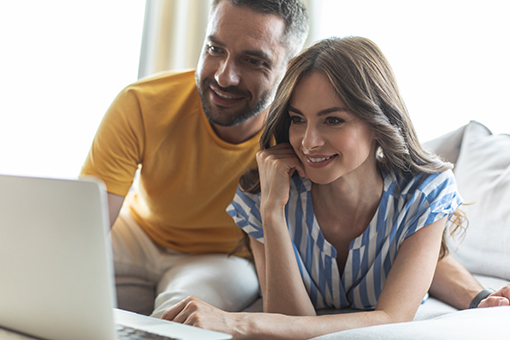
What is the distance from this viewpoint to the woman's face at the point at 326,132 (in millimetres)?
1104

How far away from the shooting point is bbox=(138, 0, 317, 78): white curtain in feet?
8.37

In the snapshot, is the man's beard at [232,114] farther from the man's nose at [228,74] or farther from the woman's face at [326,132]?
the woman's face at [326,132]

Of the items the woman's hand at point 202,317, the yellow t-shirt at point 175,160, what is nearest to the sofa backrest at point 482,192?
the yellow t-shirt at point 175,160

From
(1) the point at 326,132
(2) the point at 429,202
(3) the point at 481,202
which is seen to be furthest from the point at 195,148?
(3) the point at 481,202

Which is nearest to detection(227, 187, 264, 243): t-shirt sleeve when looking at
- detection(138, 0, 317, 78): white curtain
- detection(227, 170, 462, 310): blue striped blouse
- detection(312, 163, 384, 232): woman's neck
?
detection(227, 170, 462, 310): blue striped blouse

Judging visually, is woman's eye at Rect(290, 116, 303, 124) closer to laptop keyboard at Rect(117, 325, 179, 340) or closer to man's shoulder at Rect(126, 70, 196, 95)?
man's shoulder at Rect(126, 70, 196, 95)

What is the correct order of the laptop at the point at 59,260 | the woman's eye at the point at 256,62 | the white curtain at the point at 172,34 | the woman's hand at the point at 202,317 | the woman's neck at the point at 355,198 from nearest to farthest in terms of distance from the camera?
1. the laptop at the point at 59,260
2. the woman's hand at the point at 202,317
3. the woman's neck at the point at 355,198
4. the woman's eye at the point at 256,62
5. the white curtain at the point at 172,34

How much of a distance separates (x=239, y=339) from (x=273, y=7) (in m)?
1.06

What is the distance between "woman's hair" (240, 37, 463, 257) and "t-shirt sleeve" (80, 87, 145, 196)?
0.54 m

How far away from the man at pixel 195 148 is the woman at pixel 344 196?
27 centimetres

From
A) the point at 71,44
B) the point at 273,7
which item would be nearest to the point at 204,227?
the point at 273,7

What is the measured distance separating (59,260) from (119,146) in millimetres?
974

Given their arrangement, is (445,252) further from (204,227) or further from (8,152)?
(8,152)

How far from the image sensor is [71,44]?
2.69 metres
